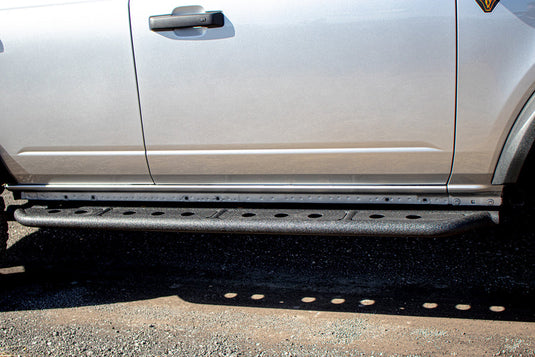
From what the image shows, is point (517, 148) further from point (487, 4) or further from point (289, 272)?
point (289, 272)

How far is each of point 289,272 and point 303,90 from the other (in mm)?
1294

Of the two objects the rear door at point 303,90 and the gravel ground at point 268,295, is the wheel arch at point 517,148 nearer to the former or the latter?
the rear door at point 303,90

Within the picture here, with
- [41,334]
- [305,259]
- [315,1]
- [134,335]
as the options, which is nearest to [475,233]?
[305,259]

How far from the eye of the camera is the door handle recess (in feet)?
7.94

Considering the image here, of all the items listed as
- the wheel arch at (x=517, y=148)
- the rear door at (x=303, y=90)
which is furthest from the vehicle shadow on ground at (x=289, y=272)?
the rear door at (x=303, y=90)

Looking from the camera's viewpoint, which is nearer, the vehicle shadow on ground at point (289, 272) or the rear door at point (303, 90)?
the rear door at point (303, 90)

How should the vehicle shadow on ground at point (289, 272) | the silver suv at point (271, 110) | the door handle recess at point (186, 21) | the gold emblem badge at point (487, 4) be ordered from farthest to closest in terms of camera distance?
1. the vehicle shadow on ground at point (289, 272)
2. the door handle recess at point (186, 21)
3. the silver suv at point (271, 110)
4. the gold emblem badge at point (487, 4)

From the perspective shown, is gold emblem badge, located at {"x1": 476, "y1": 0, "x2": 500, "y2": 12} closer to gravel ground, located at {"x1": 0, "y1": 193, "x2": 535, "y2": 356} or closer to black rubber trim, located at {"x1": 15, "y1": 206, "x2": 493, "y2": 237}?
black rubber trim, located at {"x1": 15, "y1": 206, "x2": 493, "y2": 237}

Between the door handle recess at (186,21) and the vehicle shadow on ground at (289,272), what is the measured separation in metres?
1.47

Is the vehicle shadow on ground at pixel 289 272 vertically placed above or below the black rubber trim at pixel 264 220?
below

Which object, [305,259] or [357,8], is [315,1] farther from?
[305,259]

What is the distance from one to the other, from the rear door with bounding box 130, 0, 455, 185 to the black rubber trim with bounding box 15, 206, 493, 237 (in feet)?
0.55

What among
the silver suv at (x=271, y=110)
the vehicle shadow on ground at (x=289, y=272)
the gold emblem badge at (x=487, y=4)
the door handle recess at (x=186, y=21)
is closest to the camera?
the gold emblem badge at (x=487, y=4)

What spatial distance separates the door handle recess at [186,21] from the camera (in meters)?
2.42
